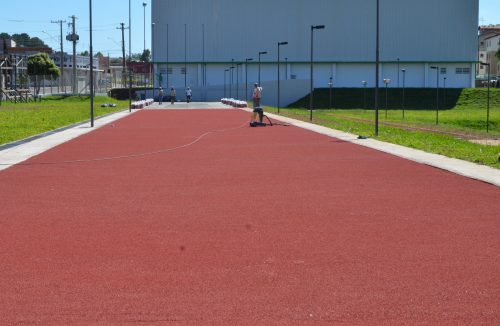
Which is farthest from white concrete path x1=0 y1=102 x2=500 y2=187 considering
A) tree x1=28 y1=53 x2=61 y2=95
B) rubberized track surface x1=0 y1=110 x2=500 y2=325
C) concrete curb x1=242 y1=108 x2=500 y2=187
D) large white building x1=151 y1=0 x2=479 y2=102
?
tree x1=28 y1=53 x2=61 y2=95

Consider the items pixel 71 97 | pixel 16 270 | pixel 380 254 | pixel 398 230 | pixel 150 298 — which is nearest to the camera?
pixel 150 298

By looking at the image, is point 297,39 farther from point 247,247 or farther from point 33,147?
point 247,247

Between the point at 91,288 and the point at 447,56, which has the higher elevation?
the point at 447,56

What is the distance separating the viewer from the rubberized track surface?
5.51 meters

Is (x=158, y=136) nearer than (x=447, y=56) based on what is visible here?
Yes

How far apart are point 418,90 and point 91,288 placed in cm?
8725

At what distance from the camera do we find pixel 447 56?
95812 millimetres

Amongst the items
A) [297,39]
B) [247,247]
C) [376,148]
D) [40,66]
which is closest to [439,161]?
[376,148]

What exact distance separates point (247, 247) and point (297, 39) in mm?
87437

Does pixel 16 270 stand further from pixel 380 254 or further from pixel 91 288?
pixel 380 254

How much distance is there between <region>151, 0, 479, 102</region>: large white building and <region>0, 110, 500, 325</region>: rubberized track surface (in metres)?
79.2

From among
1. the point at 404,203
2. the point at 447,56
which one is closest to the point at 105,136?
the point at 404,203

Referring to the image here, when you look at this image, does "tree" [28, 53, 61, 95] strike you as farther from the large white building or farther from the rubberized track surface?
the rubberized track surface

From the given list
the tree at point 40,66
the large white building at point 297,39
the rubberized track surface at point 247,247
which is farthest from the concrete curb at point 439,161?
the tree at point 40,66
